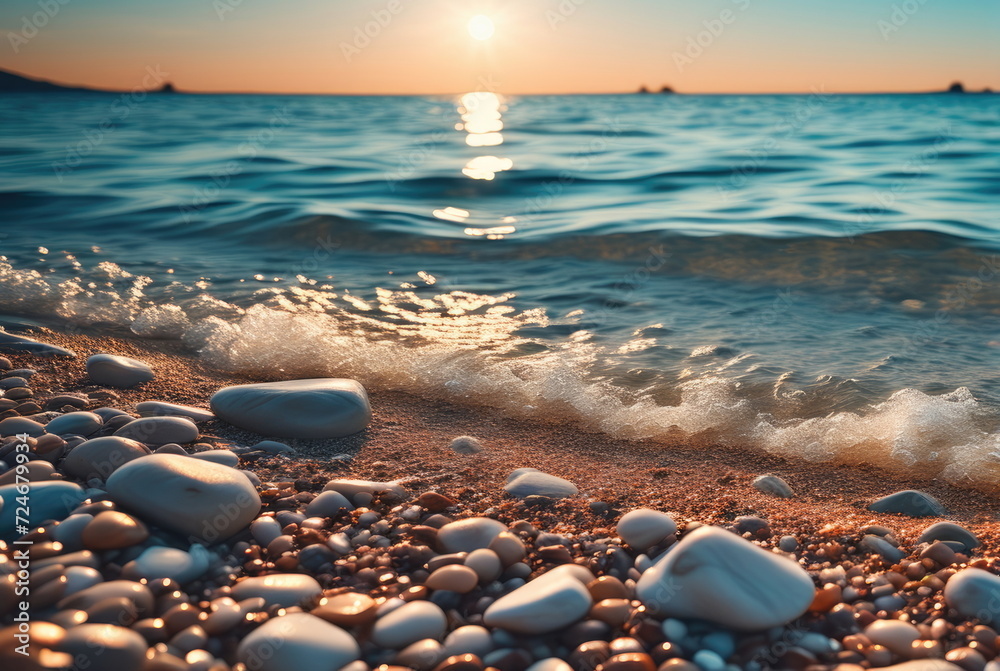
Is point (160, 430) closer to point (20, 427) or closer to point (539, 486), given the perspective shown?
point (20, 427)

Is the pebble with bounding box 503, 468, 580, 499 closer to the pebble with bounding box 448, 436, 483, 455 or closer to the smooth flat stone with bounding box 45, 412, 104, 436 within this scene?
the pebble with bounding box 448, 436, 483, 455

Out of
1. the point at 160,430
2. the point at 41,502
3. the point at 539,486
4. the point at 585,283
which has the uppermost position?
the point at 585,283

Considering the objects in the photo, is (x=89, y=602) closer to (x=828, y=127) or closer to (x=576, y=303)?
(x=576, y=303)

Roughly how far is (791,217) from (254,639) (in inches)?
274

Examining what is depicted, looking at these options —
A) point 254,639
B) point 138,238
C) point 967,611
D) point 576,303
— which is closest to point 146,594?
point 254,639

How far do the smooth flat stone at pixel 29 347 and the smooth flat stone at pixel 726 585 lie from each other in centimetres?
283

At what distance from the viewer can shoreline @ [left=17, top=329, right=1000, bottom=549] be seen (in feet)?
7.25

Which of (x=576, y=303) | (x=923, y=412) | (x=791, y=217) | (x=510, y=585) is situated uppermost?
(x=791, y=217)

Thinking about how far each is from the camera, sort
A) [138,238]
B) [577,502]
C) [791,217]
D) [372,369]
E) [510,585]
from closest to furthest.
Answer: [510,585] → [577,502] → [372,369] → [138,238] → [791,217]

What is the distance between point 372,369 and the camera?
3369 mm

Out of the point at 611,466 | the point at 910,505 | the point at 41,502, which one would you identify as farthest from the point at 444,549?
the point at 910,505

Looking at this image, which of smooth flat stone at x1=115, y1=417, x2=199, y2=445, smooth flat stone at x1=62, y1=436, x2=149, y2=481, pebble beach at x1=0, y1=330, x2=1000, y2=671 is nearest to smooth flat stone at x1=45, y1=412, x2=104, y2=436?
pebble beach at x1=0, y1=330, x2=1000, y2=671

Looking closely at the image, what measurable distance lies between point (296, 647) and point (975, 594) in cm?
149

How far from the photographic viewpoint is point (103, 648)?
1.35 meters
